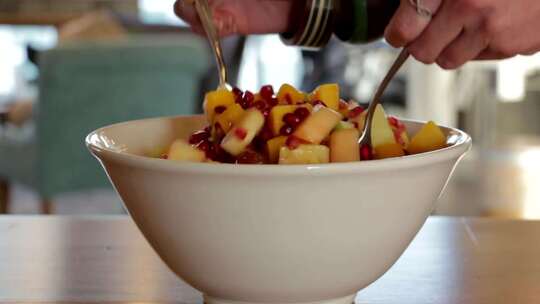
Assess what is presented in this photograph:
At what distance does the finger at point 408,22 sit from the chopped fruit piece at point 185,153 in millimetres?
198

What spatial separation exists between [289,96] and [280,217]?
17 centimetres

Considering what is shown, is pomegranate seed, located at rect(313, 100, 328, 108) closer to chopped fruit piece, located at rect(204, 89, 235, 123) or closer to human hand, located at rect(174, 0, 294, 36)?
chopped fruit piece, located at rect(204, 89, 235, 123)

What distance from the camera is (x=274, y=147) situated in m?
0.62

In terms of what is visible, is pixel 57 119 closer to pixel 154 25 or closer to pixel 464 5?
pixel 154 25

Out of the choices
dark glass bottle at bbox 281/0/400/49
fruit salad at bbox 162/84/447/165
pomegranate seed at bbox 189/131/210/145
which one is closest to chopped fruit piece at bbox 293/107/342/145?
fruit salad at bbox 162/84/447/165

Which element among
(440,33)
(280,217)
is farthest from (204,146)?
(440,33)

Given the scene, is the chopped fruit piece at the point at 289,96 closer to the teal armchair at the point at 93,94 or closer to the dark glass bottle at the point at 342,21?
the dark glass bottle at the point at 342,21

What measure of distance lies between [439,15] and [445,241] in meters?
0.27

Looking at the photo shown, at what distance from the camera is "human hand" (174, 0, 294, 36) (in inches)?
35.8

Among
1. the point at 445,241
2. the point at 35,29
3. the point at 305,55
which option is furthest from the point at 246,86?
the point at 445,241

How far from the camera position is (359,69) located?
13.5 feet

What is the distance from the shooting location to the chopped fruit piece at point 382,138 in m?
0.67

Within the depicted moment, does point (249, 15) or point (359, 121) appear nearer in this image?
point (359, 121)

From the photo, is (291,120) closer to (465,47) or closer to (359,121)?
(359,121)
